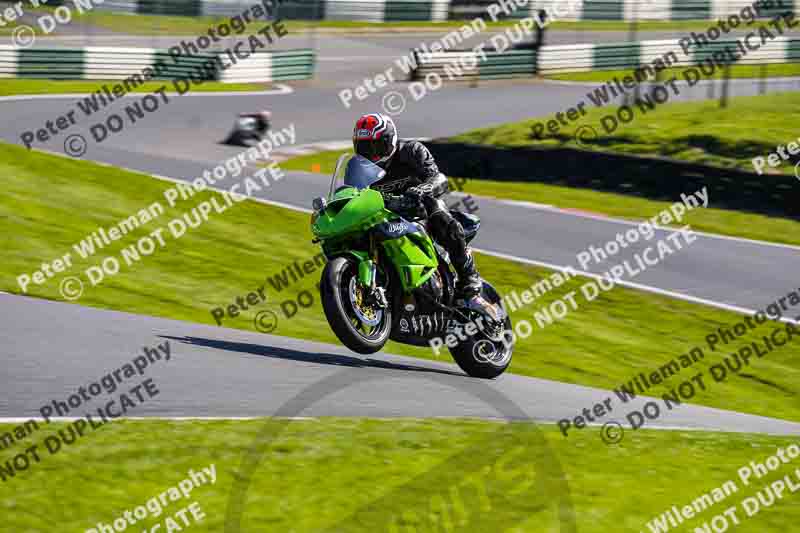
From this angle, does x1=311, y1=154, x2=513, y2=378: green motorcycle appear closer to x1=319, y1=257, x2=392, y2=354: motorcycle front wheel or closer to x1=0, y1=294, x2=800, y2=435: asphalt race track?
x1=319, y1=257, x2=392, y2=354: motorcycle front wheel

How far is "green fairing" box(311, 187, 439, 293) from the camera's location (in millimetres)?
9578

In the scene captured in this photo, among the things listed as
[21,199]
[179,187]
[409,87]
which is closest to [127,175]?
[179,187]

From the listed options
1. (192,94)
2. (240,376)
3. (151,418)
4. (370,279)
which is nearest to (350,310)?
(370,279)

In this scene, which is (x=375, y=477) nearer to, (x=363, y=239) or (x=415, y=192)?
(x=363, y=239)

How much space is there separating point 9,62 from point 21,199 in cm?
1938

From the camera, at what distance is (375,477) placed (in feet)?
23.1

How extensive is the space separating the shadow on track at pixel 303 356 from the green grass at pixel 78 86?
23537 mm

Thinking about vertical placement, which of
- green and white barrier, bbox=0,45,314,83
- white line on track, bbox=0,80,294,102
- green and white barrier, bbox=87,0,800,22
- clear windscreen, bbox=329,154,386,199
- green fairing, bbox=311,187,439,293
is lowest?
white line on track, bbox=0,80,294,102

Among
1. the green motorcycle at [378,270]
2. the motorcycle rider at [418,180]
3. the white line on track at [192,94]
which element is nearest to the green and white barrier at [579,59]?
the white line on track at [192,94]

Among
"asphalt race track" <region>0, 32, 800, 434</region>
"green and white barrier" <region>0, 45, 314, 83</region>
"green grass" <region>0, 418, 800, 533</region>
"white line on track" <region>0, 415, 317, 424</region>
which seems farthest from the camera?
"green and white barrier" <region>0, 45, 314, 83</region>

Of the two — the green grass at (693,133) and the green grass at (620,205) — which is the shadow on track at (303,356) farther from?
the green grass at (693,133)

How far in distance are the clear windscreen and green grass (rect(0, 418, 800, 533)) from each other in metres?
2.36

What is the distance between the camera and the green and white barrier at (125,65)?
116 ft

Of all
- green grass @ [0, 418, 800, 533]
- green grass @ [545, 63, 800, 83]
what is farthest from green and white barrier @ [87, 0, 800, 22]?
green grass @ [0, 418, 800, 533]
